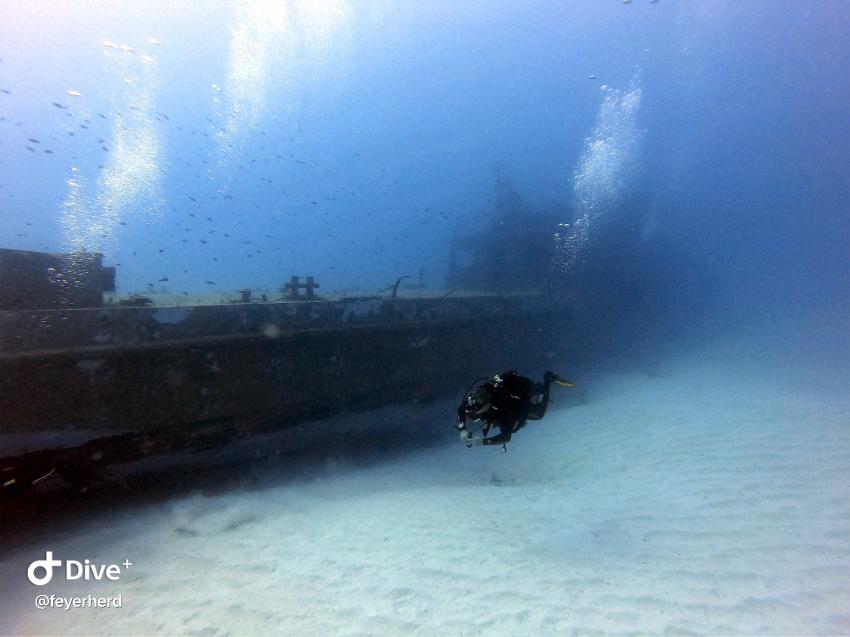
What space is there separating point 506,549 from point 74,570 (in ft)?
11.8

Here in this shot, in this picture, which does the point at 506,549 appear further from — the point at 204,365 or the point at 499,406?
the point at 204,365

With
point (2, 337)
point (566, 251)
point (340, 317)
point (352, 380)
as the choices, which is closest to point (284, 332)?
point (340, 317)

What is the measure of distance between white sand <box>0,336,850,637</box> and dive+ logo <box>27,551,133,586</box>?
0.27 feet

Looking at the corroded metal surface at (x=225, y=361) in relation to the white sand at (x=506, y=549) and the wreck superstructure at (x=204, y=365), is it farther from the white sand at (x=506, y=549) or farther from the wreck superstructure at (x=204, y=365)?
the white sand at (x=506, y=549)

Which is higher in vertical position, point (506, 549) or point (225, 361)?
point (225, 361)

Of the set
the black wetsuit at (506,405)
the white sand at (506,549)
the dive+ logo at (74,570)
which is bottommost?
the dive+ logo at (74,570)

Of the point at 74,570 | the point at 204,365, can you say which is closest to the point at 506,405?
the point at 204,365

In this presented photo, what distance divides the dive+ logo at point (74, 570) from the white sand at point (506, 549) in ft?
0.27

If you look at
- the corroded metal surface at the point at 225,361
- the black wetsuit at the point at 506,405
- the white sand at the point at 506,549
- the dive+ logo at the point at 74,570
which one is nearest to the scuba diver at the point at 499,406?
the black wetsuit at the point at 506,405

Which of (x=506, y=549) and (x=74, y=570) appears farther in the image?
(x=506, y=549)

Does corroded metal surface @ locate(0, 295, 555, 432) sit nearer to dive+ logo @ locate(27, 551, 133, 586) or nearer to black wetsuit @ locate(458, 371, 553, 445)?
dive+ logo @ locate(27, 551, 133, 586)

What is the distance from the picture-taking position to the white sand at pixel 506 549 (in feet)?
9.12

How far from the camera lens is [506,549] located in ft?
11.8

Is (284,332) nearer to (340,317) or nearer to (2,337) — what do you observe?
(340,317)
